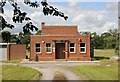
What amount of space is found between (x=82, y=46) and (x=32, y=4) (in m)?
35.1

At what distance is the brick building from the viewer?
39.8 meters

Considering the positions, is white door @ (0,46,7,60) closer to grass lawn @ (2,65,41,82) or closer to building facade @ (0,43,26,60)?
building facade @ (0,43,26,60)

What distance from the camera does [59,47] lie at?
40656 mm

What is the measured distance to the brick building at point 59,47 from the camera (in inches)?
1566

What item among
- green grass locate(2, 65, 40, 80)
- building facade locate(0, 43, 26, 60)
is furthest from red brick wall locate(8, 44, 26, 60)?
green grass locate(2, 65, 40, 80)

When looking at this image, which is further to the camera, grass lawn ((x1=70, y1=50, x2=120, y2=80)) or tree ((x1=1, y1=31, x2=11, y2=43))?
grass lawn ((x1=70, y1=50, x2=120, y2=80))

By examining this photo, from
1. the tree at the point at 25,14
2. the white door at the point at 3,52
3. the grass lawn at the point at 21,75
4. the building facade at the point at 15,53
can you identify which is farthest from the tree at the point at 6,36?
the white door at the point at 3,52

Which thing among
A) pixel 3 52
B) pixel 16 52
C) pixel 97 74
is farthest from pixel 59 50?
pixel 97 74

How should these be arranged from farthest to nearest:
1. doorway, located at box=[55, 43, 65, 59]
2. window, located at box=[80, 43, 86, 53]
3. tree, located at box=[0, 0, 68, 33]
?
1. doorway, located at box=[55, 43, 65, 59]
2. window, located at box=[80, 43, 86, 53]
3. tree, located at box=[0, 0, 68, 33]

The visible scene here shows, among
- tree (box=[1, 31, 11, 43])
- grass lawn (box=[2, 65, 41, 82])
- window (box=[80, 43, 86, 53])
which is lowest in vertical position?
grass lawn (box=[2, 65, 41, 82])

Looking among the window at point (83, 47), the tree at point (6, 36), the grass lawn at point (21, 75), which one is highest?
the window at point (83, 47)

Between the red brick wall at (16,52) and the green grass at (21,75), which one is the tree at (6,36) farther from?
the red brick wall at (16,52)

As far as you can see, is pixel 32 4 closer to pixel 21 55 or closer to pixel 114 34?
pixel 21 55

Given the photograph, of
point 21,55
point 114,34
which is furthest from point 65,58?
point 114,34
